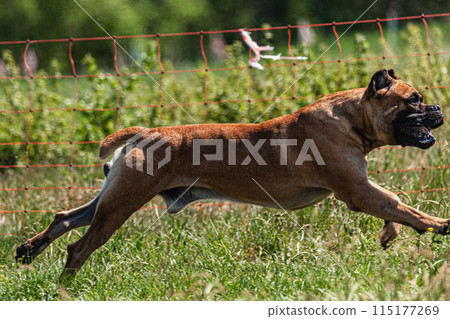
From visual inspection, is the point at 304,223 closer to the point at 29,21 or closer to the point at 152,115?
the point at 152,115

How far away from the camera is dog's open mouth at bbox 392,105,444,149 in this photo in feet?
16.9

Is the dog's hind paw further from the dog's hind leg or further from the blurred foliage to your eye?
the blurred foliage

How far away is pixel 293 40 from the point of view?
58.5 feet

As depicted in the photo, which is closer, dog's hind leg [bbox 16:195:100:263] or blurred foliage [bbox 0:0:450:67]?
dog's hind leg [bbox 16:195:100:263]

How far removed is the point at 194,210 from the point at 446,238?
2570 mm

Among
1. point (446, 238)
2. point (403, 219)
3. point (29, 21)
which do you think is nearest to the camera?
point (403, 219)

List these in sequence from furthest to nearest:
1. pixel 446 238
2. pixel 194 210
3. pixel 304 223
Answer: pixel 194 210
pixel 304 223
pixel 446 238

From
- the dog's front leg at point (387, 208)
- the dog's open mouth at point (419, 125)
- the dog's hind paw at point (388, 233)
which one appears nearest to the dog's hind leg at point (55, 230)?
the dog's front leg at point (387, 208)

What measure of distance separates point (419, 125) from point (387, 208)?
2.09 feet

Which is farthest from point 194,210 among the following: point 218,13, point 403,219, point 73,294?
point 218,13

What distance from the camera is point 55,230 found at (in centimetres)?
583

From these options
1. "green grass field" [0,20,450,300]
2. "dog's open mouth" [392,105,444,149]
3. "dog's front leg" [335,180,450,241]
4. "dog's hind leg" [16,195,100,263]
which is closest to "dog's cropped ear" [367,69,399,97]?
"dog's open mouth" [392,105,444,149]

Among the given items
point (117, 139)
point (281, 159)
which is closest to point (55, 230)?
point (117, 139)

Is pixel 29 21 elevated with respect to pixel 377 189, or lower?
elevated
